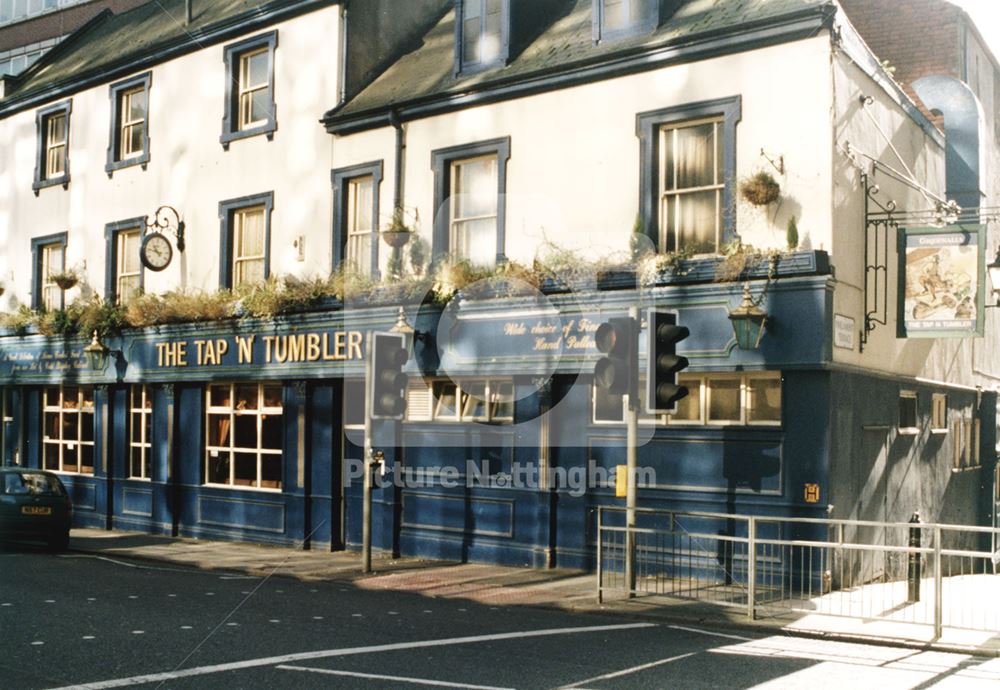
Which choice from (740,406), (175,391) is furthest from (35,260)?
(740,406)

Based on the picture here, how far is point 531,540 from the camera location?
16.9m

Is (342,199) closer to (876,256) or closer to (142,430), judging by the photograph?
(142,430)

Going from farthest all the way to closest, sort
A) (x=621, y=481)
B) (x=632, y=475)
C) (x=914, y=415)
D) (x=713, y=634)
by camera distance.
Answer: (x=914, y=415) → (x=621, y=481) → (x=632, y=475) → (x=713, y=634)

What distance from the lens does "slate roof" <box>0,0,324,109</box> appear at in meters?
22.5

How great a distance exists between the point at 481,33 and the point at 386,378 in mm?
6730

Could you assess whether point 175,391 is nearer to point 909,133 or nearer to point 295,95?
point 295,95

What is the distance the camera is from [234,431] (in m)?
21.6

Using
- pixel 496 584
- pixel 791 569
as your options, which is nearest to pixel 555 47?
pixel 496 584

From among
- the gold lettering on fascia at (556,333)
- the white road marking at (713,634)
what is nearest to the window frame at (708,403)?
the gold lettering on fascia at (556,333)

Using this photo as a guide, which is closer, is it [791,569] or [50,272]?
[791,569]

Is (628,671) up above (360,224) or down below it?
below

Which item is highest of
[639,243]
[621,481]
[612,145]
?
[612,145]

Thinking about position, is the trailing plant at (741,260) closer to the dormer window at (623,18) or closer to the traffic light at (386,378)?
the dormer window at (623,18)

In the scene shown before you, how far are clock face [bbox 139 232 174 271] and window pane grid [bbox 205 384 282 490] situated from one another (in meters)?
2.98
